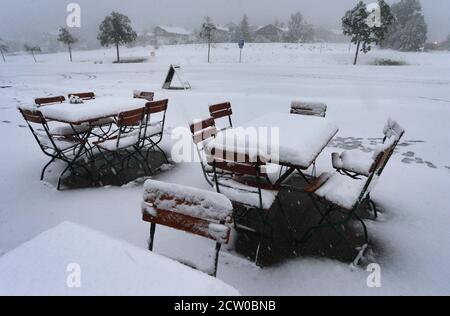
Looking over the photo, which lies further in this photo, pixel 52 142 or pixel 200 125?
pixel 52 142

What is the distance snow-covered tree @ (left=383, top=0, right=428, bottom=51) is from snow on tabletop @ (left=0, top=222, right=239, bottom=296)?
5594cm

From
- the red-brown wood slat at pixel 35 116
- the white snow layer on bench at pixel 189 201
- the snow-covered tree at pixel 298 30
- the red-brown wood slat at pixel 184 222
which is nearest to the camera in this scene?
the white snow layer on bench at pixel 189 201

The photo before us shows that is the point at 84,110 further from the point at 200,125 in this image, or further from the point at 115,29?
the point at 115,29

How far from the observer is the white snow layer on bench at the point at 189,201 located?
5.65 feet

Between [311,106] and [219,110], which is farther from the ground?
[311,106]

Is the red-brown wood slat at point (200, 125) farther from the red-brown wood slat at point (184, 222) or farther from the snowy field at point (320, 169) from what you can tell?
the red-brown wood slat at point (184, 222)

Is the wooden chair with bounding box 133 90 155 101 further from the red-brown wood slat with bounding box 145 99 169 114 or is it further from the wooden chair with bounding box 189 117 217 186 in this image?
the wooden chair with bounding box 189 117 217 186

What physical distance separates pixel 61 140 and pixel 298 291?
13.7ft

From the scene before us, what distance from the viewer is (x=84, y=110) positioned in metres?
4.46

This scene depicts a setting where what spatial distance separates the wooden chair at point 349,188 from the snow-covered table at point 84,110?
3359 mm

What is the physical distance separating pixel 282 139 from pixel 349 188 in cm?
93

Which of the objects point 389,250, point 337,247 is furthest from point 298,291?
point 389,250

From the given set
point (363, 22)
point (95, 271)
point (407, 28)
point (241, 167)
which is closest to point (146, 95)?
point (241, 167)

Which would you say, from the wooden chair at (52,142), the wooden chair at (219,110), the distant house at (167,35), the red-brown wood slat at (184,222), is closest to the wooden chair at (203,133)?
the wooden chair at (219,110)
